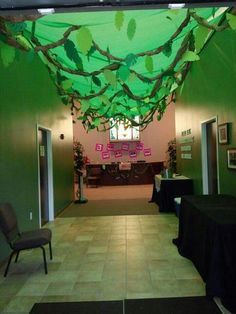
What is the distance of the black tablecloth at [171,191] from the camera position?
271 inches

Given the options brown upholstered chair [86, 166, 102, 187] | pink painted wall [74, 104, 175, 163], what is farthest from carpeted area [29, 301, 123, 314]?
pink painted wall [74, 104, 175, 163]

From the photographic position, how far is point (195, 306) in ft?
8.52

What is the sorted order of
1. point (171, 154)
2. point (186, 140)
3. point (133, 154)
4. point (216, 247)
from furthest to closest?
point (133, 154), point (171, 154), point (186, 140), point (216, 247)

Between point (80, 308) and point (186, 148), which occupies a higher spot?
point (186, 148)

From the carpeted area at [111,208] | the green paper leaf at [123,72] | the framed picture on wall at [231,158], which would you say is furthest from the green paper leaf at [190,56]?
the carpeted area at [111,208]

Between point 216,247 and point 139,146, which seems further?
point 139,146

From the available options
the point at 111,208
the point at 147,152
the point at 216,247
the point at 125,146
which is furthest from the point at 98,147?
the point at 216,247

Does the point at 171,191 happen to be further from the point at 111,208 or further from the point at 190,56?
the point at 190,56

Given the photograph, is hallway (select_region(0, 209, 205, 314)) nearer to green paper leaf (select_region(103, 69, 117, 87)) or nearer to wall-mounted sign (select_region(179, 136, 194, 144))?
green paper leaf (select_region(103, 69, 117, 87))

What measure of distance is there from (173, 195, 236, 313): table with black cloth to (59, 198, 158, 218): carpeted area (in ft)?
11.6

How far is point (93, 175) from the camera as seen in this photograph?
1352 centimetres

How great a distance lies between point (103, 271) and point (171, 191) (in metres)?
3.82

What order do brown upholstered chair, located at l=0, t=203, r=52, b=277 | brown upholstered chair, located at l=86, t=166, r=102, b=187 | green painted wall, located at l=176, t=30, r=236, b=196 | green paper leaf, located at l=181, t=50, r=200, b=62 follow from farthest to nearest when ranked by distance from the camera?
brown upholstered chair, located at l=86, t=166, r=102, b=187
green painted wall, located at l=176, t=30, r=236, b=196
brown upholstered chair, located at l=0, t=203, r=52, b=277
green paper leaf, located at l=181, t=50, r=200, b=62

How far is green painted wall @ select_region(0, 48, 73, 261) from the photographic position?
4.04 metres
